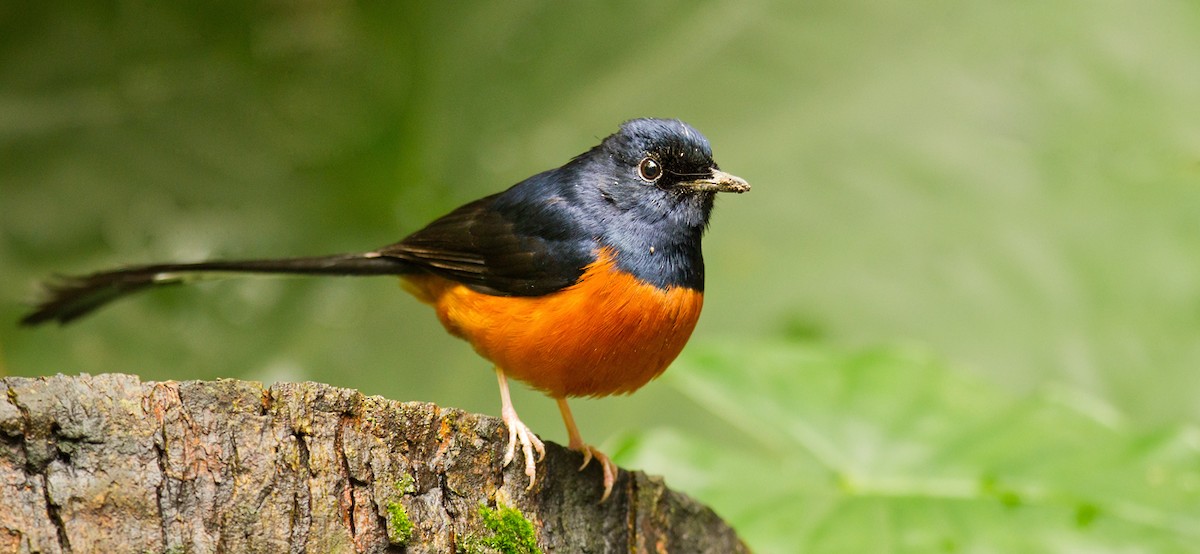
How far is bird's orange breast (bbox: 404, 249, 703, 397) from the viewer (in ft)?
10.6

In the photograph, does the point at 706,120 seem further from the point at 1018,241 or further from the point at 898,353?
the point at 898,353

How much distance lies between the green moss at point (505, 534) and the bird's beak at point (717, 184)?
4.23ft

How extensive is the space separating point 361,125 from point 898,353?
3369 mm

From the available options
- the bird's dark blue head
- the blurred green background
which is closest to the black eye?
the bird's dark blue head

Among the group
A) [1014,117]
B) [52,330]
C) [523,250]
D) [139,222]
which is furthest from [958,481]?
[52,330]

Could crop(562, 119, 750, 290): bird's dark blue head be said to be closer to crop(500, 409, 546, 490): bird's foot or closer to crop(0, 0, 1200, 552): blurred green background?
crop(500, 409, 546, 490): bird's foot

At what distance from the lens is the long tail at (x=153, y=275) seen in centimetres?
359

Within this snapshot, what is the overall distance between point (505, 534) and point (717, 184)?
1.39 m

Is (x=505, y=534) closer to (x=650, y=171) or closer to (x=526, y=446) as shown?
(x=526, y=446)

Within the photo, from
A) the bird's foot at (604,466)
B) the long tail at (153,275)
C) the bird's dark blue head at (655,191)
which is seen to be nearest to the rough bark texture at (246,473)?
the bird's foot at (604,466)

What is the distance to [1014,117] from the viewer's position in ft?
21.3

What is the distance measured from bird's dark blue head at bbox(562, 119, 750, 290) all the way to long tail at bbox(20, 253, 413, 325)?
74 cm

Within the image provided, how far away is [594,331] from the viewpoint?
3.21 meters

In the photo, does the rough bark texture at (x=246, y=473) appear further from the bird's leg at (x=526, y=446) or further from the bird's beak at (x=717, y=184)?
the bird's beak at (x=717, y=184)
